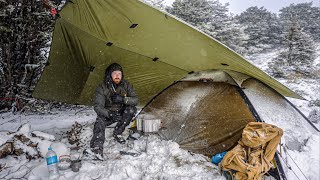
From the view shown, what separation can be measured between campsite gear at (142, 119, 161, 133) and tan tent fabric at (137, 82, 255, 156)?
0.13m

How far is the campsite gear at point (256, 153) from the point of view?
308 cm

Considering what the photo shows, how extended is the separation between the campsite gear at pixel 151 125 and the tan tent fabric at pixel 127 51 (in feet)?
3.15

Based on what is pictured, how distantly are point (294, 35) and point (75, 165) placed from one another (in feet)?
56.0

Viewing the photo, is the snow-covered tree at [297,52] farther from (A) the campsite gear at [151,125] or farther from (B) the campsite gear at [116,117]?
(B) the campsite gear at [116,117]

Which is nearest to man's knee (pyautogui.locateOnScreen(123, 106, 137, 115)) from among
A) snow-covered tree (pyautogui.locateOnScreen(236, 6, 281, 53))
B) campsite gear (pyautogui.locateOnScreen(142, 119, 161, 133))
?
campsite gear (pyautogui.locateOnScreen(142, 119, 161, 133))

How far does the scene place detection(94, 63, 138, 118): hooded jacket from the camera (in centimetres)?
406

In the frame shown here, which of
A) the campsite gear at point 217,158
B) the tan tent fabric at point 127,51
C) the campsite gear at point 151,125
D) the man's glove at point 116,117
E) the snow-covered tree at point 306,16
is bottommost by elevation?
the campsite gear at point 217,158

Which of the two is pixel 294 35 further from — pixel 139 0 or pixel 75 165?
pixel 75 165

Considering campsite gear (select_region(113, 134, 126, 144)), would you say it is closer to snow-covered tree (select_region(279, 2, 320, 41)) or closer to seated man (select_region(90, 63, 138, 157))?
seated man (select_region(90, 63, 138, 157))

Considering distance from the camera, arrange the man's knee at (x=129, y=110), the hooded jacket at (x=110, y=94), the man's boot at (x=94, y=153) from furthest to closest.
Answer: the man's knee at (x=129, y=110) → the hooded jacket at (x=110, y=94) → the man's boot at (x=94, y=153)

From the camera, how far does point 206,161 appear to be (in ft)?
12.6

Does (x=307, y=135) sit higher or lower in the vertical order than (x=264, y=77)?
lower

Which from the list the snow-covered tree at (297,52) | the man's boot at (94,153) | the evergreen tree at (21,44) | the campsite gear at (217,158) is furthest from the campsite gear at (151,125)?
the snow-covered tree at (297,52)

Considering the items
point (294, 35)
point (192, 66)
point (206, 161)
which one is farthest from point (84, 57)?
point (294, 35)
